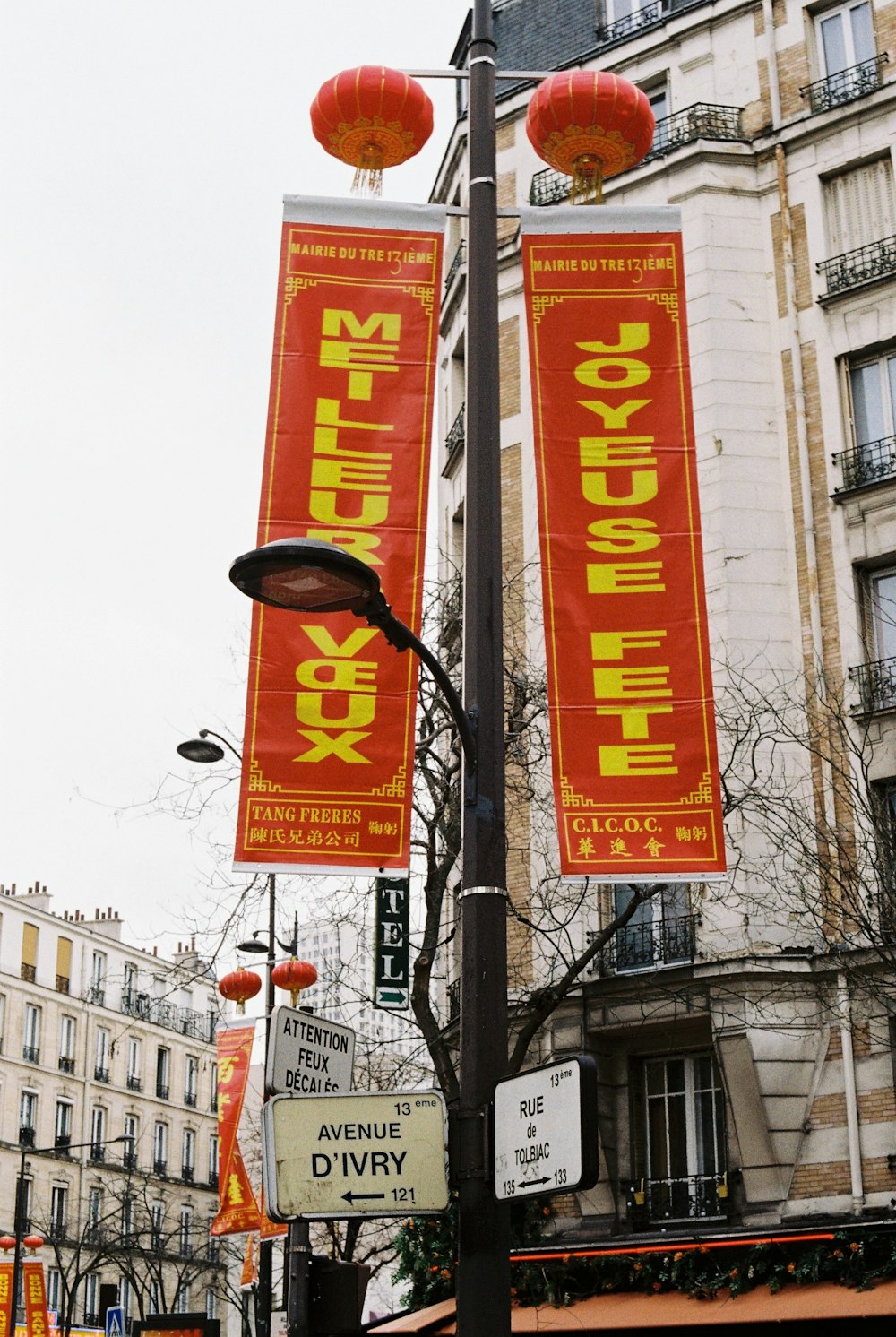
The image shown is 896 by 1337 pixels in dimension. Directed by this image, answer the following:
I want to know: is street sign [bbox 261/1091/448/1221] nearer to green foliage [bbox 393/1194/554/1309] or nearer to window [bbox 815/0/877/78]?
green foliage [bbox 393/1194/554/1309]

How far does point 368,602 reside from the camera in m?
6.49

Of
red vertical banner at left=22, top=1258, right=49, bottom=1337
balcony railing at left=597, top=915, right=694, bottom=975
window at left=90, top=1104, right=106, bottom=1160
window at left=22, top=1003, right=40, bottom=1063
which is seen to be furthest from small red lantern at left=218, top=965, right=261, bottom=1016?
window at left=90, top=1104, right=106, bottom=1160

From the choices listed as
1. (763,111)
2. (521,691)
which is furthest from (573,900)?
(763,111)

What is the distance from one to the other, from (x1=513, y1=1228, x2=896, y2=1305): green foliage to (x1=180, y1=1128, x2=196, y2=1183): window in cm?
5664

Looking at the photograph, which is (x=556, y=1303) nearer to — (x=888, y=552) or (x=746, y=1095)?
(x=746, y=1095)

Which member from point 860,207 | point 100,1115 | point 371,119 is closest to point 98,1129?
point 100,1115

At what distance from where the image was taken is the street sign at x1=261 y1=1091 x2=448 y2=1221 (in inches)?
235

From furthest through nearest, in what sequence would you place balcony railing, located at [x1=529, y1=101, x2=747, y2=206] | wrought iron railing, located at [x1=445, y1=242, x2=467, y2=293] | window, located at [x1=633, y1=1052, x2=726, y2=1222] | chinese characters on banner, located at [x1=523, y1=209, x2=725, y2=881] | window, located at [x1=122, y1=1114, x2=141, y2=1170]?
window, located at [x1=122, y1=1114, x2=141, y2=1170] < wrought iron railing, located at [x1=445, y1=242, x2=467, y2=293] < balcony railing, located at [x1=529, y1=101, x2=747, y2=206] < window, located at [x1=633, y1=1052, x2=726, y2=1222] < chinese characters on banner, located at [x1=523, y1=209, x2=725, y2=881]

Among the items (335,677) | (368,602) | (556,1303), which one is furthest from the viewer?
(556,1303)

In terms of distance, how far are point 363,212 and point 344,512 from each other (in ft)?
6.09

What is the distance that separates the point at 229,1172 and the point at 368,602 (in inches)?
588

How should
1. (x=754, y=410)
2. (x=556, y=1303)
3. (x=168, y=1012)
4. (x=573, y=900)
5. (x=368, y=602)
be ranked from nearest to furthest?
1. (x=368, y=602)
2. (x=556, y=1303)
3. (x=573, y=900)
4. (x=754, y=410)
5. (x=168, y=1012)

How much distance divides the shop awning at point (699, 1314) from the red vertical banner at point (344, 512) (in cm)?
871

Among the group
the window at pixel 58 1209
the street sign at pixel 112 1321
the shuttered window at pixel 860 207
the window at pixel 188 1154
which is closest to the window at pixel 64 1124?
the window at pixel 58 1209
